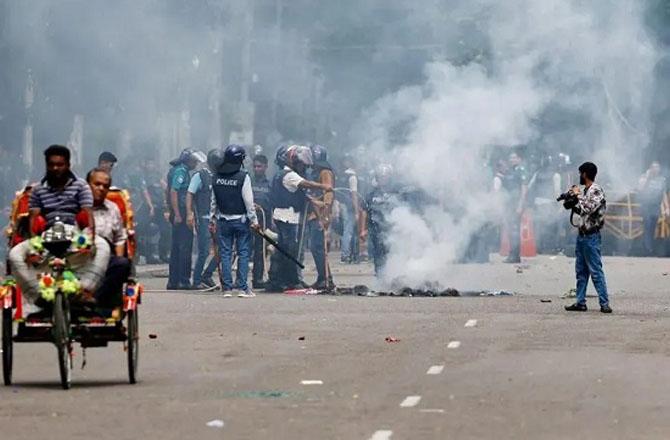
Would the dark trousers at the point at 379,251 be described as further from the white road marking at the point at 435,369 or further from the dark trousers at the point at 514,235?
the white road marking at the point at 435,369

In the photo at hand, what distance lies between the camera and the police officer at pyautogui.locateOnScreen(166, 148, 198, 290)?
26641 mm

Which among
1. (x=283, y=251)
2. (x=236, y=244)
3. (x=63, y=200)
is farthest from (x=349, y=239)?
(x=63, y=200)

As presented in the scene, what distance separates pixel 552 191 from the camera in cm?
4166

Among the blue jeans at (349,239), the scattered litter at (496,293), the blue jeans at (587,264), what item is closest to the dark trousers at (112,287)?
the blue jeans at (587,264)

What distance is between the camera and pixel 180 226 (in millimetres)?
26891

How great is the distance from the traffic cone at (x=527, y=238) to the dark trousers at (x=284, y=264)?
1145 cm

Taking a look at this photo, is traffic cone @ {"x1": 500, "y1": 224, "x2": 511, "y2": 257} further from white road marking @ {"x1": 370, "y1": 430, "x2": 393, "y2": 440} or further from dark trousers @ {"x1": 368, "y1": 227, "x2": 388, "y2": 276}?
white road marking @ {"x1": 370, "y1": 430, "x2": 393, "y2": 440}

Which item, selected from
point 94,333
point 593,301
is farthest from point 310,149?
point 94,333

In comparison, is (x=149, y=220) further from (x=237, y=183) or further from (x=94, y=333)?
(x=94, y=333)

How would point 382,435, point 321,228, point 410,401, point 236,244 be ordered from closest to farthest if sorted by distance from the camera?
point 382,435, point 410,401, point 236,244, point 321,228

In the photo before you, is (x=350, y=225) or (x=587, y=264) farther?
(x=350, y=225)

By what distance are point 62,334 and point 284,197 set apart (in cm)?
1266

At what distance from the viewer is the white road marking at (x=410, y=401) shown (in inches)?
498

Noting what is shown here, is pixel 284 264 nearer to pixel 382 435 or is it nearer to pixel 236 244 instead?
pixel 236 244
